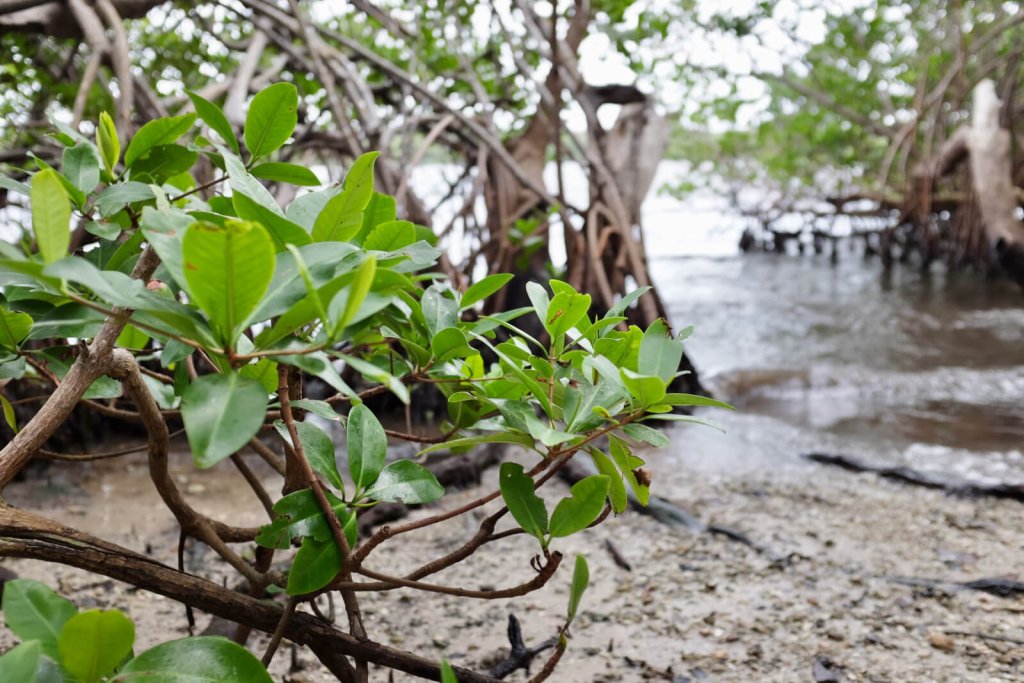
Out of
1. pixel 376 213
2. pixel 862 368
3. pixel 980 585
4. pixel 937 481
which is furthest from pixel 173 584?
pixel 862 368

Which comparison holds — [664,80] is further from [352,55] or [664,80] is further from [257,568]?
[257,568]

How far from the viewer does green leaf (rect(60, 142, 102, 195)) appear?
666mm

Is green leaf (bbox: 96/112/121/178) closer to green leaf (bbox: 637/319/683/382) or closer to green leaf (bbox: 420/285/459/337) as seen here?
green leaf (bbox: 420/285/459/337)

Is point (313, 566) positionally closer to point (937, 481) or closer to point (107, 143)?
point (107, 143)

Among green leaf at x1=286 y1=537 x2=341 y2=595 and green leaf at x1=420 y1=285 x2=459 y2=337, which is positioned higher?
green leaf at x1=420 y1=285 x2=459 y2=337

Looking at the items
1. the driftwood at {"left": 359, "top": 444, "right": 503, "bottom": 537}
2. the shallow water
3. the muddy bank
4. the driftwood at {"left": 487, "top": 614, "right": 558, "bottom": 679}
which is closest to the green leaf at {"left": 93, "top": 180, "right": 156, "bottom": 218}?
the driftwood at {"left": 487, "top": 614, "right": 558, "bottom": 679}

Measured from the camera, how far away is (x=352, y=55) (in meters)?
3.29

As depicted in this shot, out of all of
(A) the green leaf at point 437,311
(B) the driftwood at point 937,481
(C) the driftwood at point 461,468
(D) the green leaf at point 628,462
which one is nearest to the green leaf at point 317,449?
(A) the green leaf at point 437,311

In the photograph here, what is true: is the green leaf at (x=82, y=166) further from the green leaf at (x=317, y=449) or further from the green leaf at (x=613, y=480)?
the green leaf at (x=613, y=480)

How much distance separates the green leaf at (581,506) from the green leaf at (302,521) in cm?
16

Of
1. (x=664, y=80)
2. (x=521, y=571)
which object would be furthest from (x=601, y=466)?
(x=664, y=80)

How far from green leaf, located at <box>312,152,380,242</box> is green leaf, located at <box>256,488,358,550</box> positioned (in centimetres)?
20

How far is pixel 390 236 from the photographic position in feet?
2.13

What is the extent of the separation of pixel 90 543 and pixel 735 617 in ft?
3.33
